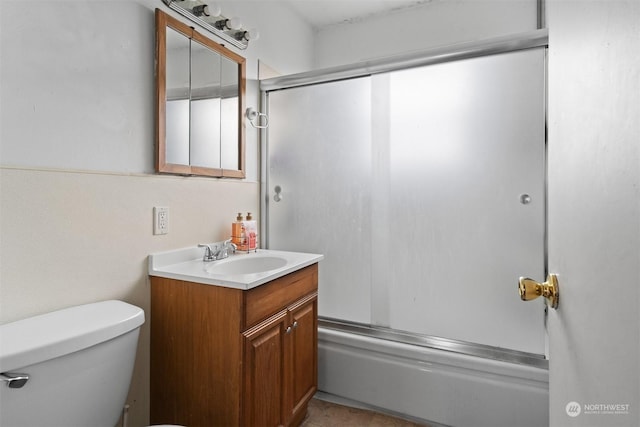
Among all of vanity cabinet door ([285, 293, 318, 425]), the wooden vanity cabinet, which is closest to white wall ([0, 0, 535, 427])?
the wooden vanity cabinet

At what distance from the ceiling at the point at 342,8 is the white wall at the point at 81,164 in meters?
1.37

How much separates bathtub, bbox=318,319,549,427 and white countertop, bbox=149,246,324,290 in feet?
1.95

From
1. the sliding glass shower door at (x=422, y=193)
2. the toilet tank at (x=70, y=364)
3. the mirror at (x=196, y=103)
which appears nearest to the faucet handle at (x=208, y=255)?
the mirror at (x=196, y=103)

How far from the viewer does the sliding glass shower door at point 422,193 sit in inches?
62.9

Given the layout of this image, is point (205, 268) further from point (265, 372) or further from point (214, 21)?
point (214, 21)

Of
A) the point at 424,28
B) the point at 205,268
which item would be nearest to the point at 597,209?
the point at 205,268

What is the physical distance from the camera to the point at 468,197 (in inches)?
66.9

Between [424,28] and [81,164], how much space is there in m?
2.40

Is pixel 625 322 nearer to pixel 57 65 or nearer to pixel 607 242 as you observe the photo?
pixel 607 242

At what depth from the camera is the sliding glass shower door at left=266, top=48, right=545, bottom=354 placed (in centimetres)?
160

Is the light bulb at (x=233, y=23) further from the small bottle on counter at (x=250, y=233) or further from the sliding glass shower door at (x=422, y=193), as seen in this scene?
the small bottle on counter at (x=250, y=233)

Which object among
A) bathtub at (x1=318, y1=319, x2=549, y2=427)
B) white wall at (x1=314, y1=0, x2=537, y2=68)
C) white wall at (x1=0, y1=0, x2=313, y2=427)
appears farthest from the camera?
white wall at (x1=314, y1=0, x2=537, y2=68)

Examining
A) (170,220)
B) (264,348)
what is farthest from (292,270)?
(170,220)

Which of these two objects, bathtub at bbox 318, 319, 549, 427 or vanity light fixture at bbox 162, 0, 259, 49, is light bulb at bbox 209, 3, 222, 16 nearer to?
vanity light fixture at bbox 162, 0, 259, 49
